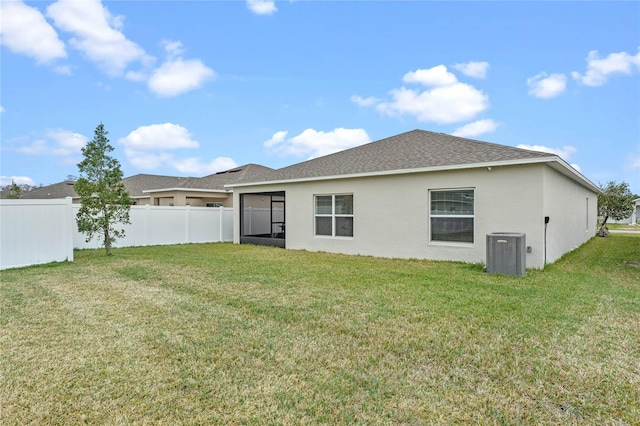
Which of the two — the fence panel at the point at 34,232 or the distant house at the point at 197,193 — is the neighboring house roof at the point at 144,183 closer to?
the distant house at the point at 197,193

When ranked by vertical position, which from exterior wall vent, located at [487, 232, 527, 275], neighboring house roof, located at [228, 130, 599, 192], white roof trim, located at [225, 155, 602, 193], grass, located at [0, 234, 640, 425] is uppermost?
neighboring house roof, located at [228, 130, 599, 192]

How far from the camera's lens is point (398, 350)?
365cm

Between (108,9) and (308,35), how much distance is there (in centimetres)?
689

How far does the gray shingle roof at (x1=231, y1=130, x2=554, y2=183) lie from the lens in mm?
9273

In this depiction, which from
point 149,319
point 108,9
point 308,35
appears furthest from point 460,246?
point 108,9

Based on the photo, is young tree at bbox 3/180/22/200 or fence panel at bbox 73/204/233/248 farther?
young tree at bbox 3/180/22/200

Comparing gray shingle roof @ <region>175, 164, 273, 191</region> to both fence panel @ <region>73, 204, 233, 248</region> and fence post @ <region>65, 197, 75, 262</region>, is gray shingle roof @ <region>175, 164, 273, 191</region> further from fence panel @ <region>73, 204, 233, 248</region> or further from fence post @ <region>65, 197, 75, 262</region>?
fence post @ <region>65, 197, 75, 262</region>

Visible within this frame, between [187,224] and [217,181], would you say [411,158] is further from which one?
[217,181]

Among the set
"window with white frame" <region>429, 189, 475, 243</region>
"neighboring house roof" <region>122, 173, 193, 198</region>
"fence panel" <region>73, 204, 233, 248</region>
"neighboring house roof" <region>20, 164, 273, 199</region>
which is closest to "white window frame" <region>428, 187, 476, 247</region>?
"window with white frame" <region>429, 189, 475, 243</region>

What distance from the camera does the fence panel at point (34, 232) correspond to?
8.76 metres

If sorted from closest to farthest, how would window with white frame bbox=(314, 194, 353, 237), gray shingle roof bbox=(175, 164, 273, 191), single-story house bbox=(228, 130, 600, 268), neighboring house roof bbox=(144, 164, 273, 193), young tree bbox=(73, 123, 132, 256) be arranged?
Result: single-story house bbox=(228, 130, 600, 268)
young tree bbox=(73, 123, 132, 256)
window with white frame bbox=(314, 194, 353, 237)
neighboring house roof bbox=(144, 164, 273, 193)
gray shingle roof bbox=(175, 164, 273, 191)

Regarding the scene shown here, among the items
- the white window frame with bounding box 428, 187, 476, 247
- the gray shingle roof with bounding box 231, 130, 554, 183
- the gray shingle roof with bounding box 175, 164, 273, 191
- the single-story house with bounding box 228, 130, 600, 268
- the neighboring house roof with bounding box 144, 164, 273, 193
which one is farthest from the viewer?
the gray shingle roof with bounding box 175, 164, 273, 191

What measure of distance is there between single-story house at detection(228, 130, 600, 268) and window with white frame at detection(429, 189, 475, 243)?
0.03 metres

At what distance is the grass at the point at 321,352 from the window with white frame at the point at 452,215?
8.89ft
